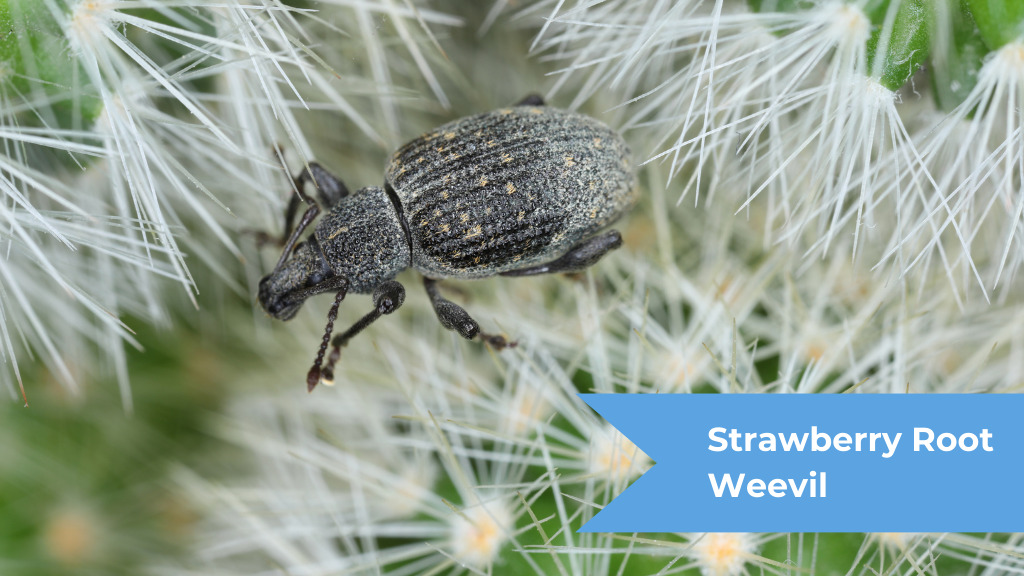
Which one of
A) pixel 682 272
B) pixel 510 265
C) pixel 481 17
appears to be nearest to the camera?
pixel 510 265

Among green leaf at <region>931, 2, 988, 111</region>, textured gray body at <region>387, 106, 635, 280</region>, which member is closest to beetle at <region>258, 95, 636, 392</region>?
textured gray body at <region>387, 106, 635, 280</region>

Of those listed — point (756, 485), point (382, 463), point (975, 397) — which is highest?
point (975, 397)

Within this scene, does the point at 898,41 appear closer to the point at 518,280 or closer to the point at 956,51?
the point at 956,51

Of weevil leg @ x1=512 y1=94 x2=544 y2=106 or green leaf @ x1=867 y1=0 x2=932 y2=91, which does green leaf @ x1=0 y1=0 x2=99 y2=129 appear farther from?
green leaf @ x1=867 y1=0 x2=932 y2=91

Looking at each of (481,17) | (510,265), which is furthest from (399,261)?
(481,17)

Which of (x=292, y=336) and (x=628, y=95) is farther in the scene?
(x=292, y=336)

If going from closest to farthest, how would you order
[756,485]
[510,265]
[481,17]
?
[756,485], [510,265], [481,17]

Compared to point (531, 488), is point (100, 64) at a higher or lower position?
higher

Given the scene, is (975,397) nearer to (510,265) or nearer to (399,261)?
(510,265)
